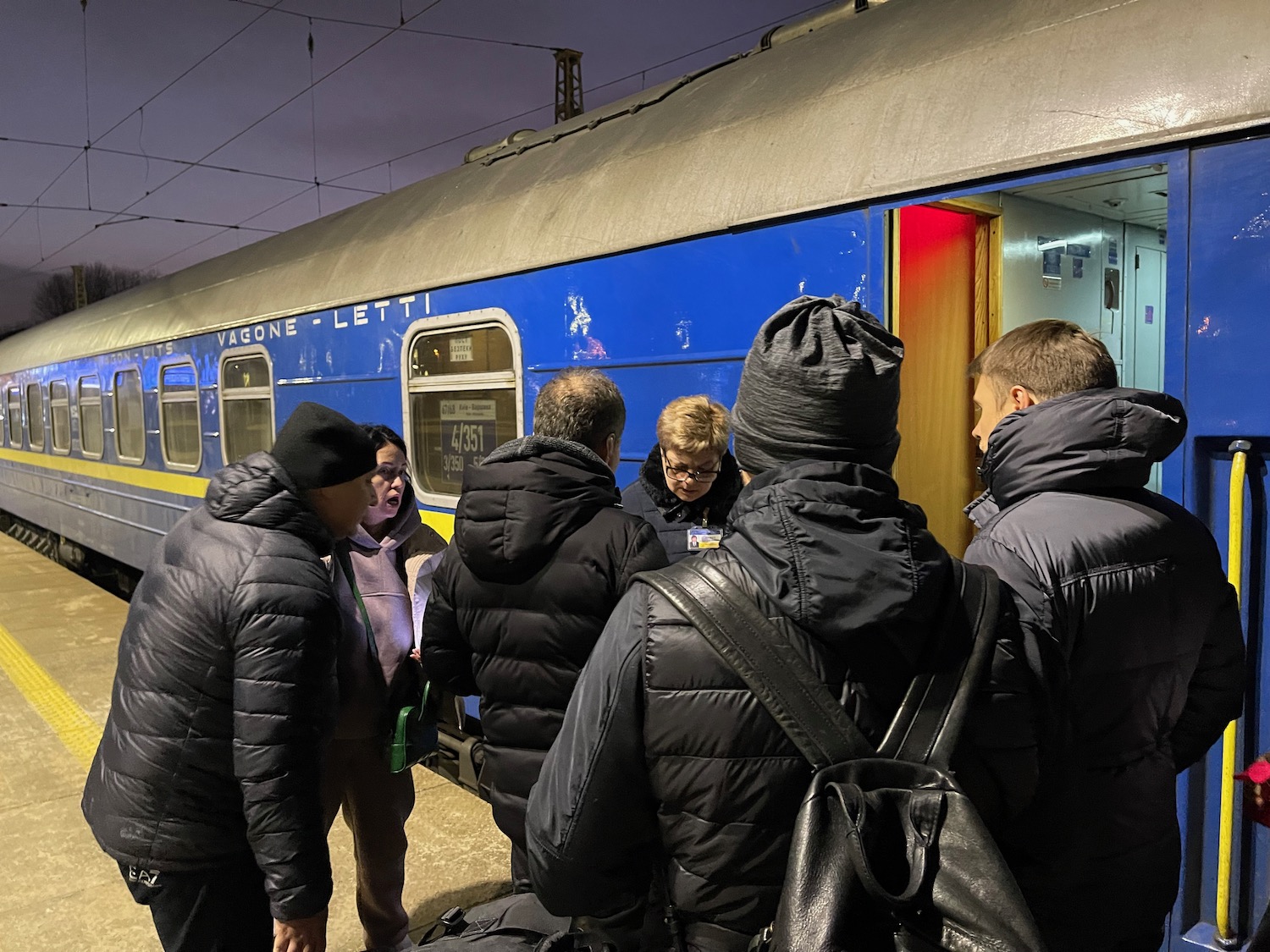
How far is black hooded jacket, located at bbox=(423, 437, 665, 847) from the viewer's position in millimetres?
1922

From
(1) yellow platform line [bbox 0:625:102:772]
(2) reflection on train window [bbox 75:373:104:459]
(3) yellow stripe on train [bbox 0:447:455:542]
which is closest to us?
(3) yellow stripe on train [bbox 0:447:455:542]

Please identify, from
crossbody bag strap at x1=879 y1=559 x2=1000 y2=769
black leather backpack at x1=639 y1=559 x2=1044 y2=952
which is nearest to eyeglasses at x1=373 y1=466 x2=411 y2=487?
black leather backpack at x1=639 y1=559 x2=1044 y2=952

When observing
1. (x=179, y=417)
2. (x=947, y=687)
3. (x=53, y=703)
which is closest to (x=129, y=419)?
(x=179, y=417)

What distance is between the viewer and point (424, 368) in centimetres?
455

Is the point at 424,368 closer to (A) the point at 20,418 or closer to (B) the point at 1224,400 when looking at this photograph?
(B) the point at 1224,400

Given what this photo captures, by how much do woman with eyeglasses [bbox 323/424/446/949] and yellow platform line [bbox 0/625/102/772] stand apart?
2.29m

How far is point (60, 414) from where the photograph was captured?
11.5 metres

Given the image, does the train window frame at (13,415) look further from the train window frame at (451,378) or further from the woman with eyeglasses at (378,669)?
the woman with eyeglasses at (378,669)

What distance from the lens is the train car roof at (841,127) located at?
2105mm

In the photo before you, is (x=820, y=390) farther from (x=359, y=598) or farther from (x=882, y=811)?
(x=359, y=598)

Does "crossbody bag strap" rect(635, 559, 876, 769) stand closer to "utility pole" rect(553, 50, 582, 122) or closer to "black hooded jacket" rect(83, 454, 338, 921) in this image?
"black hooded jacket" rect(83, 454, 338, 921)

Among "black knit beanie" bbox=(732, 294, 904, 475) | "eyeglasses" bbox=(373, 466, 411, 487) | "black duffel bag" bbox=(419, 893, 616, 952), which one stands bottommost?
"black duffel bag" bbox=(419, 893, 616, 952)

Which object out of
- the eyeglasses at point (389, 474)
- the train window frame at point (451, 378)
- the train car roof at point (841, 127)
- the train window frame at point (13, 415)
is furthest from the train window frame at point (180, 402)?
the train window frame at point (13, 415)

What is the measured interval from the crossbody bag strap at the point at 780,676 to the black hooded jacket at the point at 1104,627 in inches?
14.8
